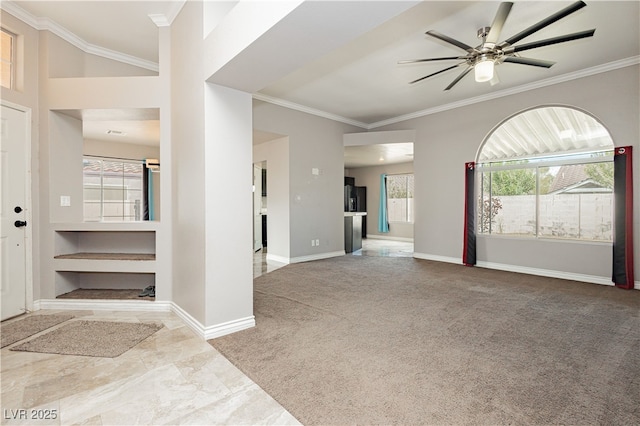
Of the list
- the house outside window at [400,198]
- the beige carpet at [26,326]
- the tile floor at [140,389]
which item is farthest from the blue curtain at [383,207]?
the beige carpet at [26,326]

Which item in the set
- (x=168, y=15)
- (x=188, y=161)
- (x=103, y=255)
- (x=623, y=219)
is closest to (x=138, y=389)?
(x=188, y=161)

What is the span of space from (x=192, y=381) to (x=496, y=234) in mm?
5336

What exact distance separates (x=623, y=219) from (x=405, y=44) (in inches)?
146

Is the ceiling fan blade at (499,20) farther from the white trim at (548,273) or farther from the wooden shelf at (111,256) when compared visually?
the wooden shelf at (111,256)

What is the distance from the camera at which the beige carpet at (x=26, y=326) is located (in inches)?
102

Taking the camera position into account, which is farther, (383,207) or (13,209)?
(383,207)

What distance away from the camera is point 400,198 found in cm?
970

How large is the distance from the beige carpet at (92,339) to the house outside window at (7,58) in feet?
8.27

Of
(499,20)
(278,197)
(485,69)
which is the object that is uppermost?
(499,20)

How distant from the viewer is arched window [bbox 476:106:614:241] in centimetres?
446

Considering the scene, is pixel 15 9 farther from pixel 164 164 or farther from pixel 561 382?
pixel 561 382

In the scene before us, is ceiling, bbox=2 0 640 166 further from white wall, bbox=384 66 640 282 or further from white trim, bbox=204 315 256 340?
white trim, bbox=204 315 256 340

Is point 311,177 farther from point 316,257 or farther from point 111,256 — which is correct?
point 111,256

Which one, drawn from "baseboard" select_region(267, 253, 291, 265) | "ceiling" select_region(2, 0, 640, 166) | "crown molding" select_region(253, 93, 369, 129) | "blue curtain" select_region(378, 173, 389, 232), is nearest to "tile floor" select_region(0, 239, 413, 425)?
"ceiling" select_region(2, 0, 640, 166)
